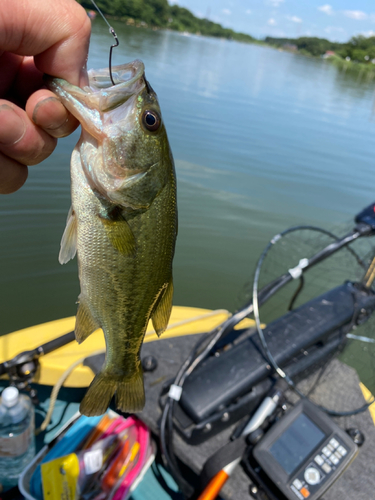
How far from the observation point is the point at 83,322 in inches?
52.4

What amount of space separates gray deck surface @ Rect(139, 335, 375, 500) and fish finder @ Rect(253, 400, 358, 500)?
265mm

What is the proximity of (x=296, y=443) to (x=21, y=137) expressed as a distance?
2083 mm

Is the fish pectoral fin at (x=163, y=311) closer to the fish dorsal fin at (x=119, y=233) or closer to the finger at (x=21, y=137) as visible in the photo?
the fish dorsal fin at (x=119, y=233)

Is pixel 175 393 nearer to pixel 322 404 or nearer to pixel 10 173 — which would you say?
pixel 322 404

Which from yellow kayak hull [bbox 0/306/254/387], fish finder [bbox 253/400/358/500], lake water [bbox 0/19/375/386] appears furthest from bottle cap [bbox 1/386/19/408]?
lake water [bbox 0/19/375/386]

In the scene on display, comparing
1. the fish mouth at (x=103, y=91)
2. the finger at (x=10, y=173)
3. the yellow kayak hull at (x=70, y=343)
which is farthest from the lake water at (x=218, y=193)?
the fish mouth at (x=103, y=91)

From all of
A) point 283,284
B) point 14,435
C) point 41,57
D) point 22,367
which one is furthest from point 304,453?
point 41,57

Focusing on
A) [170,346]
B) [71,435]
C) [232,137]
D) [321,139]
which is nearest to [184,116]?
[232,137]

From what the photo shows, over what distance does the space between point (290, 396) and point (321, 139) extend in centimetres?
1245

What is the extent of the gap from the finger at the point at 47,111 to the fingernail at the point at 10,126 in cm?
5

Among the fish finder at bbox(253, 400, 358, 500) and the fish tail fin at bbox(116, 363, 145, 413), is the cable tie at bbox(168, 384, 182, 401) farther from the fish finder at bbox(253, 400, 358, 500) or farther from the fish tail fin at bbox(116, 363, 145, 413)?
the fish tail fin at bbox(116, 363, 145, 413)

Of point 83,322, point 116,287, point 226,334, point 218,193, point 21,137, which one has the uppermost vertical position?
point 21,137

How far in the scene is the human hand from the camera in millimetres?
1127

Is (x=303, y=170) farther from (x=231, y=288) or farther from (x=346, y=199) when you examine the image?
(x=231, y=288)
